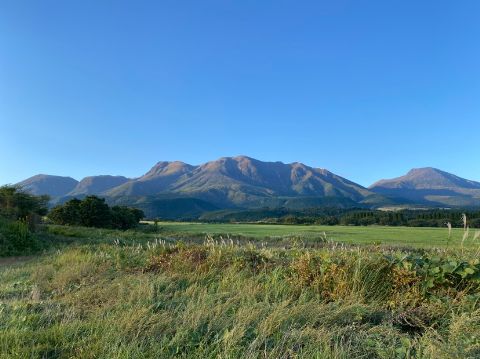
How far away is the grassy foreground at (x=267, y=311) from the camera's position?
417cm

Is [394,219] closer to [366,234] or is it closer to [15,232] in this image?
[366,234]

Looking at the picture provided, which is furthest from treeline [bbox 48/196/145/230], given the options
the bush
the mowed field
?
the bush

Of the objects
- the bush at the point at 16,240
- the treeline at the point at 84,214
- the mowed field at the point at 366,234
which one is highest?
the treeline at the point at 84,214

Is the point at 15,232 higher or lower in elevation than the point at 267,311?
higher

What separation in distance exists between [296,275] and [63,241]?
20.9 meters

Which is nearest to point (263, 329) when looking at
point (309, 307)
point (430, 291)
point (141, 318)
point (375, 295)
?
point (309, 307)

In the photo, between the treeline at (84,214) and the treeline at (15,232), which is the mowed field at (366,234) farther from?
the treeline at (15,232)

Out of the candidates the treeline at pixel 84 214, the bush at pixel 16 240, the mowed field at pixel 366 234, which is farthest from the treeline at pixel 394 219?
the treeline at pixel 84 214

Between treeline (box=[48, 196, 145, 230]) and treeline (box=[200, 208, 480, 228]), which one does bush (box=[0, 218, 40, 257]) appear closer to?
treeline (box=[200, 208, 480, 228])

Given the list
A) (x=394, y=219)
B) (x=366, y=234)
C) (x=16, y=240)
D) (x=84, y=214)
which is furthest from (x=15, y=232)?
(x=394, y=219)

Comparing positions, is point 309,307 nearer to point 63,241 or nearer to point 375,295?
point 375,295

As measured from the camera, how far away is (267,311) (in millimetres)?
5133

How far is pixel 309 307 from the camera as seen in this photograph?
533 cm

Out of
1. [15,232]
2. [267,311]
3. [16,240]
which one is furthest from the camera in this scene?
[15,232]
